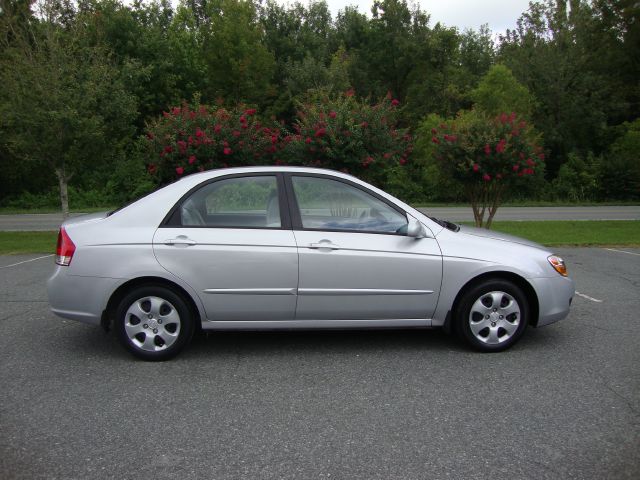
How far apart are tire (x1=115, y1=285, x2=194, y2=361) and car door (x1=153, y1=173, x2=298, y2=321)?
0.67ft

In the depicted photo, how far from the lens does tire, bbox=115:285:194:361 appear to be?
469 centimetres

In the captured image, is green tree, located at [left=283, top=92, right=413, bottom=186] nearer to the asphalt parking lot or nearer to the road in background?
the asphalt parking lot

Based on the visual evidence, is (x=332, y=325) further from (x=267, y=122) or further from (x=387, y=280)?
(x=267, y=122)

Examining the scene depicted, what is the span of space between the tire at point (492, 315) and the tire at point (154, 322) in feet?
7.56

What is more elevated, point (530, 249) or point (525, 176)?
point (525, 176)

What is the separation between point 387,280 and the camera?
4.81m

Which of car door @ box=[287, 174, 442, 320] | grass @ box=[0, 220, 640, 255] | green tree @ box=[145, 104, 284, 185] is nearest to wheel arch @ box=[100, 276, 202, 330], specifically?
car door @ box=[287, 174, 442, 320]

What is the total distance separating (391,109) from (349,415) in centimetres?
1000

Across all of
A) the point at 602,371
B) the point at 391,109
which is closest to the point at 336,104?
the point at 391,109

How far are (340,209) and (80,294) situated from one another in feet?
7.46

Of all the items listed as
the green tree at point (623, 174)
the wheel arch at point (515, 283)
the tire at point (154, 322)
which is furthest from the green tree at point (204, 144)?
the green tree at point (623, 174)

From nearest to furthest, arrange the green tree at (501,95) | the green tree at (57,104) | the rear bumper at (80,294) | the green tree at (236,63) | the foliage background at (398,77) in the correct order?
1. the rear bumper at (80,294)
2. the green tree at (57,104)
3. the foliage background at (398,77)
4. the green tree at (501,95)
5. the green tree at (236,63)

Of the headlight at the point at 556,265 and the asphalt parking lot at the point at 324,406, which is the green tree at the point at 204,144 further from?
the headlight at the point at 556,265

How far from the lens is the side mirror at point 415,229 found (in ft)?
15.7
